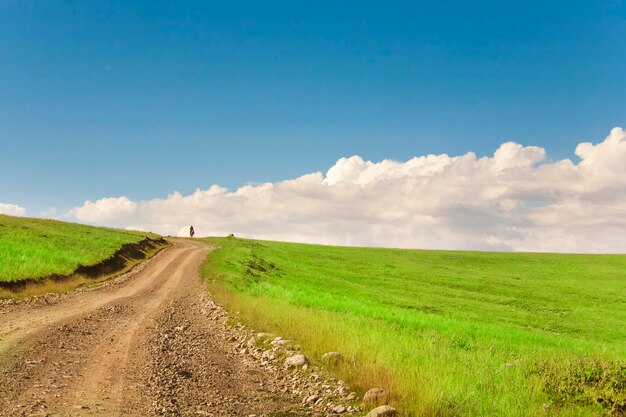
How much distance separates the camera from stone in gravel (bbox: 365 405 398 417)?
8289 mm

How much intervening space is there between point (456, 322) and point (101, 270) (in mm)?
29241

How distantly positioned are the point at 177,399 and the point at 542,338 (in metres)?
25.3

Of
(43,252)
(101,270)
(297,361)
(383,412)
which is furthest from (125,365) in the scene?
(101,270)

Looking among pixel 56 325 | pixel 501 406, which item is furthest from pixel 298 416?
pixel 56 325

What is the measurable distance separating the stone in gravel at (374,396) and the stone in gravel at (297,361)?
→ 320cm

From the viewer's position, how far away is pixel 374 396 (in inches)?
369

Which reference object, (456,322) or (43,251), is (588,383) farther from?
(43,251)

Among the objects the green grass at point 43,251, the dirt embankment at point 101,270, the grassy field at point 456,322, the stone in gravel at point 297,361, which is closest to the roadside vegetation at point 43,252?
the green grass at point 43,251

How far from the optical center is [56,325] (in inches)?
717

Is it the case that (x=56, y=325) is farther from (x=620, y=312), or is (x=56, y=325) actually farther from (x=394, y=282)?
(x=620, y=312)

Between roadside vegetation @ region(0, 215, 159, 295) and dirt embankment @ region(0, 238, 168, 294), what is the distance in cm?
26

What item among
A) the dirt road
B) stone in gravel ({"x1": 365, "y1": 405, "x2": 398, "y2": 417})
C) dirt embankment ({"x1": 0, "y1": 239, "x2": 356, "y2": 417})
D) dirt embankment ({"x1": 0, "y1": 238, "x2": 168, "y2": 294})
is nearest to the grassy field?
stone in gravel ({"x1": 365, "y1": 405, "x2": 398, "y2": 417})

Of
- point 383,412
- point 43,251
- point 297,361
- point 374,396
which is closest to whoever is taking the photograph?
point 383,412

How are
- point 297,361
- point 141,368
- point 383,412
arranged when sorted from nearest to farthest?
point 383,412, point 141,368, point 297,361
